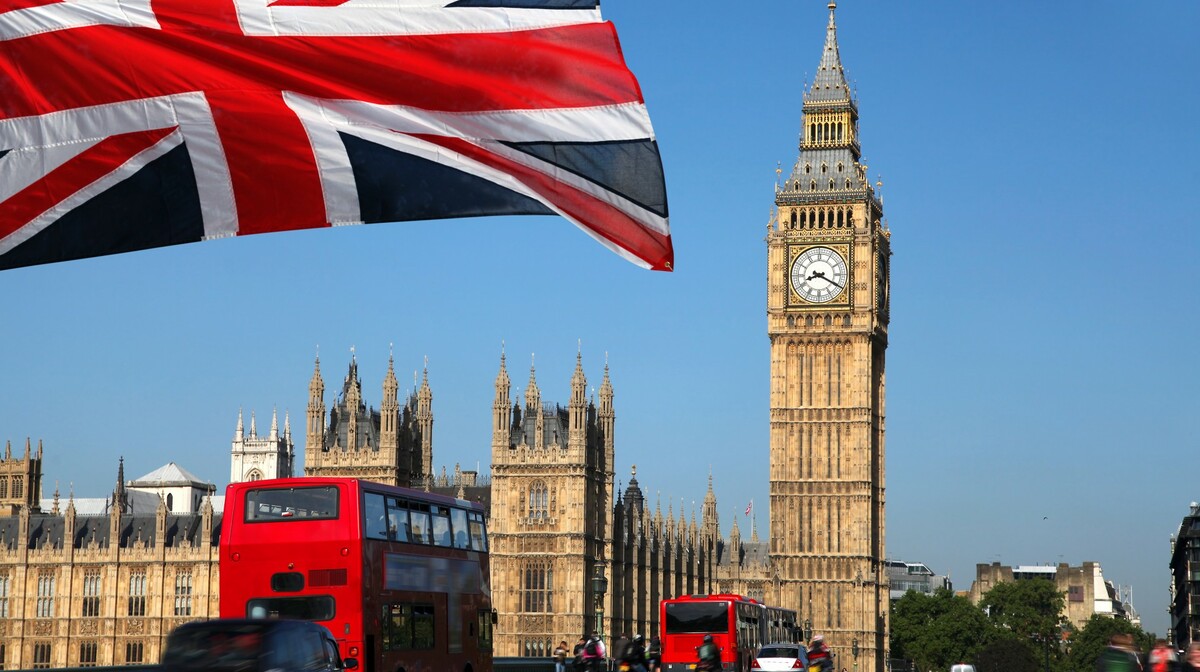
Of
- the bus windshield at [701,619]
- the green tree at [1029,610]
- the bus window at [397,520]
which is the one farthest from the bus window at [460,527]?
the green tree at [1029,610]

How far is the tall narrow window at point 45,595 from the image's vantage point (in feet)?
314

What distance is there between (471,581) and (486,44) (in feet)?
73.6

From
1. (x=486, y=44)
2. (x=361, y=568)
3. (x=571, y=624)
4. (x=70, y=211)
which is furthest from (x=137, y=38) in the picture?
(x=571, y=624)

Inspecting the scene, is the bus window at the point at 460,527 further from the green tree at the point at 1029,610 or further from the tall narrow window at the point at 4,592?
the green tree at the point at 1029,610

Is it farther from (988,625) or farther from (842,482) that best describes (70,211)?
(988,625)

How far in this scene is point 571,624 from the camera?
84.3m

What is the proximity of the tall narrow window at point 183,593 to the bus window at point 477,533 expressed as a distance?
2505 inches

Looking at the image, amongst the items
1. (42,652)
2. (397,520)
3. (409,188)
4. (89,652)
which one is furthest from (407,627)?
(42,652)

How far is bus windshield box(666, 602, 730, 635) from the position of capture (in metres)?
48.7

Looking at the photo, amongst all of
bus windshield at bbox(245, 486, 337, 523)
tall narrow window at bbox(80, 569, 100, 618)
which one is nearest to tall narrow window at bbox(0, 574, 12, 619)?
tall narrow window at bbox(80, 569, 100, 618)

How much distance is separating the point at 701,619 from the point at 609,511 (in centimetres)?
4061

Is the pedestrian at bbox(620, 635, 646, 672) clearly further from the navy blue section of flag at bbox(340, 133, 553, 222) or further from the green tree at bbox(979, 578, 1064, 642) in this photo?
the green tree at bbox(979, 578, 1064, 642)

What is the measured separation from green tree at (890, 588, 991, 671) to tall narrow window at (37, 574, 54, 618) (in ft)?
205

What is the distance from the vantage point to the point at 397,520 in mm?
A: 28141
